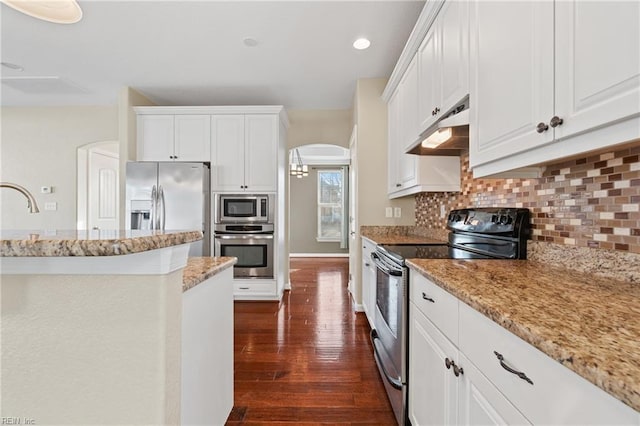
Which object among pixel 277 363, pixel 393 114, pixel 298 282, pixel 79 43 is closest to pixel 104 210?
pixel 79 43

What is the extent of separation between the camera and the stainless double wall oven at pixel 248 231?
12.2ft

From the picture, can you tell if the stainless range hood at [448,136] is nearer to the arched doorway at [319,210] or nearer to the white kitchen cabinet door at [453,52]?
the white kitchen cabinet door at [453,52]

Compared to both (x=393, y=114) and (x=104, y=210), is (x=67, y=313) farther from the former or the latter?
(x=104, y=210)

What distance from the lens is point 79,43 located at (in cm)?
277

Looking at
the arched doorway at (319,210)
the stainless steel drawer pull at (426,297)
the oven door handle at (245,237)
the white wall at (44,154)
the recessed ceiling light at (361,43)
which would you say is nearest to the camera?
the stainless steel drawer pull at (426,297)

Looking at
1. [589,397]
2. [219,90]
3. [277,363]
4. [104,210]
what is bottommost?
[277,363]

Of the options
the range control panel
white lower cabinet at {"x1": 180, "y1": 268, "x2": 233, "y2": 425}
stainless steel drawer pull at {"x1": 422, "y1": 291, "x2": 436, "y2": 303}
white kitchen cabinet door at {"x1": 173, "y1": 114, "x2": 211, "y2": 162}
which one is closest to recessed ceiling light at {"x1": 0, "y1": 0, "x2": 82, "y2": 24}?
white lower cabinet at {"x1": 180, "y1": 268, "x2": 233, "y2": 425}

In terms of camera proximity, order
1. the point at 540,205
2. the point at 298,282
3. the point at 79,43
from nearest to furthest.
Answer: the point at 540,205 → the point at 79,43 → the point at 298,282

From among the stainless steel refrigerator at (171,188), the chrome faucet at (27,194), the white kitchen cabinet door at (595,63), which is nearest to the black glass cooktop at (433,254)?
the white kitchen cabinet door at (595,63)

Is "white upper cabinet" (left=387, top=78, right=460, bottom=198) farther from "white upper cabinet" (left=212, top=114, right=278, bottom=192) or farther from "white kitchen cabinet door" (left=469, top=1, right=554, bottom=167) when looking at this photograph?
"white upper cabinet" (left=212, top=114, right=278, bottom=192)

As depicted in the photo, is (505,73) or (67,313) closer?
(67,313)

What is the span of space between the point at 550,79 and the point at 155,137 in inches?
158

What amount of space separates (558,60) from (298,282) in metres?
4.33

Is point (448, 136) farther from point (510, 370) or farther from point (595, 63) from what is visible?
point (510, 370)
